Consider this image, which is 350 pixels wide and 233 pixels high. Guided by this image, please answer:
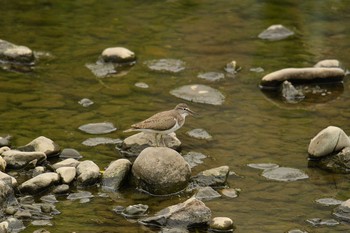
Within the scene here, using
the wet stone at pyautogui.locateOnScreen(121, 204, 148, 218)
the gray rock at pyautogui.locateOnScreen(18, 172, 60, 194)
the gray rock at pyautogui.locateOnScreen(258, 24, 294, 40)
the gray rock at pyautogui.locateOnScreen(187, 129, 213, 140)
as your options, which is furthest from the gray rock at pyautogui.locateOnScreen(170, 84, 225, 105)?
the wet stone at pyautogui.locateOnScreen(121, 204, 148, 218)

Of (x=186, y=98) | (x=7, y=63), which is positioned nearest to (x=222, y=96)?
(x=186, y=98)

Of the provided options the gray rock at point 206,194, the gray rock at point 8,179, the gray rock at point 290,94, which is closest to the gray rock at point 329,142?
the gray rock at point 206,194

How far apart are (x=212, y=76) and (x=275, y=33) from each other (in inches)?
120

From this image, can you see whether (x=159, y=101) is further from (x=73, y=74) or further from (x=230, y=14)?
(x=230, y=14)

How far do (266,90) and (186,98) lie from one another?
1.62 metres

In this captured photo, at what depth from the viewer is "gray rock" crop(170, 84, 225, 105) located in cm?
1742

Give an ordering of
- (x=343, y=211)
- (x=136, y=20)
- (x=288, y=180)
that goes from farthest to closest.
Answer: (x=136, y=20), (x=288, y=180), (x=343, y=211)

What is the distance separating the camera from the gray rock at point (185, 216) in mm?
12500

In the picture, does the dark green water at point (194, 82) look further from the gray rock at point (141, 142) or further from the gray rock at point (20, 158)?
the gray rock at point (20, 158)

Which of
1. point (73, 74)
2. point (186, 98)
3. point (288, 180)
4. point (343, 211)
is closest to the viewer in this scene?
point (343, 211)

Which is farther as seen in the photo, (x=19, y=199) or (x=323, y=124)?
(x=323, y=124)

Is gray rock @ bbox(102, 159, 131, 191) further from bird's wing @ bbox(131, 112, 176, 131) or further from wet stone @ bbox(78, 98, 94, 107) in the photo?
wet stone @ bbox(78, 98, 94, 107)

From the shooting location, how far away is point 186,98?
17.5 m

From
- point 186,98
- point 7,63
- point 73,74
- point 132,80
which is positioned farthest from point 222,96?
point 7,63
